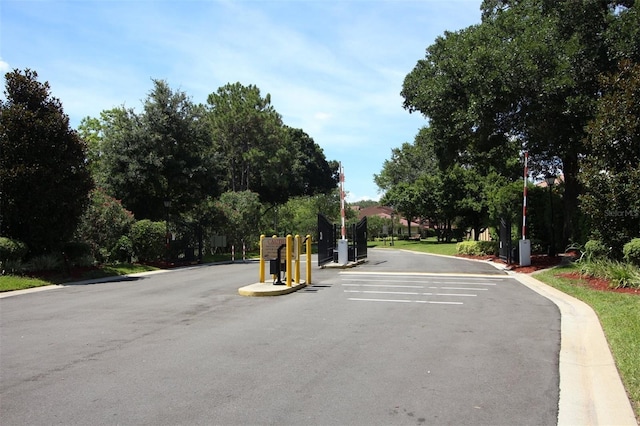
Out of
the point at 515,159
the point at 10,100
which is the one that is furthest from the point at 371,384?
the point at 515,159

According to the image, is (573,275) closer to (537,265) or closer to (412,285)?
(537,265)

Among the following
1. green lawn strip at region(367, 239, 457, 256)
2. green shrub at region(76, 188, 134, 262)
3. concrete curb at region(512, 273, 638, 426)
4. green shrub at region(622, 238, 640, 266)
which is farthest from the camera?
green lawn strip at region(367, 239, 457, 256)

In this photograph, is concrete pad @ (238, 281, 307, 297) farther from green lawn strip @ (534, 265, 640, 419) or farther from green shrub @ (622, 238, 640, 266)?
green shrub @ (622, 238, 640, 266)

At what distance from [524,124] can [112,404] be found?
18214mm

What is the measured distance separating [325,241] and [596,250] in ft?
31.7

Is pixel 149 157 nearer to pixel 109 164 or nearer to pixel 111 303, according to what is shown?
pixel 109 164

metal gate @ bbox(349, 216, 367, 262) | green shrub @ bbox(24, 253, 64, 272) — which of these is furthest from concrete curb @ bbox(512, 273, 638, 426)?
green shrub @ bbox(24, 253, 64, 272)

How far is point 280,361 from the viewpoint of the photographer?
584 cm

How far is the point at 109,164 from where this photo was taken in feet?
83.7

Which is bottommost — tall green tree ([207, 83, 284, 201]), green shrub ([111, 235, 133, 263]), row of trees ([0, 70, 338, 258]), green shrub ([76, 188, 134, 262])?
green shrub ([111, 235, 133, 263])

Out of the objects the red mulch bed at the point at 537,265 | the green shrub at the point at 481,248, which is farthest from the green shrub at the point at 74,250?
the green shrub at the point at 481,248

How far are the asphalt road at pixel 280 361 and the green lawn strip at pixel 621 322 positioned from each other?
2.31ft

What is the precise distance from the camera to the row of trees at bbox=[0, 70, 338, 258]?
1523 cm

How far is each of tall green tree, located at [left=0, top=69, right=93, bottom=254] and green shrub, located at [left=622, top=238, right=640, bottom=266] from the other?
16743 mm
